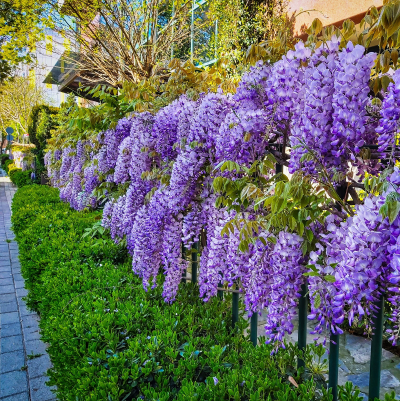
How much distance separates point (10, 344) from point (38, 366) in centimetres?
58

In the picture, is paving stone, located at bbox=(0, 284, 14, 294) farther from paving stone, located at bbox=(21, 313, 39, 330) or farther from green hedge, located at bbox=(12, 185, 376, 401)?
green hedge, located at bbox=(12, 185, 376, 401)

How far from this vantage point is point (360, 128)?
1227mm

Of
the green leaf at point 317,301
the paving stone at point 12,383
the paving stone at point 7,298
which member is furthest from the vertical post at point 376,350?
the paving stone at point 7,298

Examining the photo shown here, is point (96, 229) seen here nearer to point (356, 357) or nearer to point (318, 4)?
point (356, 357)

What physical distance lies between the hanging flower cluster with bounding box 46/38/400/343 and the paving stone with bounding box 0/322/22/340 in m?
2.13

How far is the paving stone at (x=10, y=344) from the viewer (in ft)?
11.3

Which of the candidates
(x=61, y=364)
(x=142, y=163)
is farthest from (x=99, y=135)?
(x=61, y=364)

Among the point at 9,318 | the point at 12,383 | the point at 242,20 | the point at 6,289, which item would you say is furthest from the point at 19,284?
the point at 242,20

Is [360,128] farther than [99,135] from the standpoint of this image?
No

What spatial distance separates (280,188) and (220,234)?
0.51m

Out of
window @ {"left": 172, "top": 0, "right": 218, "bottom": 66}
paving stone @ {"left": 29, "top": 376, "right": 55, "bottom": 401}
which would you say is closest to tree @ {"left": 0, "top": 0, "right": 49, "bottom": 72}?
window @ {"left": 172, "top": 0, "right": 218, "bottom": 66}

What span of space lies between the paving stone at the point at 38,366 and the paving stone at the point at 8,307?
1.33 metres

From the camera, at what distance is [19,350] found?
341 centimetres

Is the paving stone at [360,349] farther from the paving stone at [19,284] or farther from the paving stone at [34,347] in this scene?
the paving stone at [19,284]
